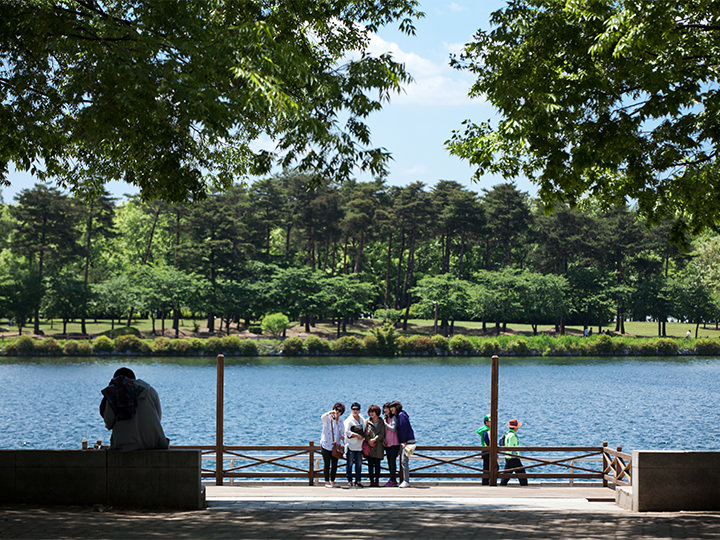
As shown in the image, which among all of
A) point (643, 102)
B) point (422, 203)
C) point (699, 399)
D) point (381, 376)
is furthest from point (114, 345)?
point (643, 102)

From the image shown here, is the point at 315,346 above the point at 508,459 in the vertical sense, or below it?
below

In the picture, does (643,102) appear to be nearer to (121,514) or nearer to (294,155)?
(294,155)

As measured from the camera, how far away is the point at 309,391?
47.8m

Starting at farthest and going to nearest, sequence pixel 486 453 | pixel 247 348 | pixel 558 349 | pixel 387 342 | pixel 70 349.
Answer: pixel 558 349 → pixel 387 342 → pixel 247 348 → pixel 70 349 → pixel 486 453

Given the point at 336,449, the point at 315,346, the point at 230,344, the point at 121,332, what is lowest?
the point at 315,346

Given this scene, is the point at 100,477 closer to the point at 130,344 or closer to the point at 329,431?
the point at 329,431

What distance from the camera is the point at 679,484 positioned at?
10.0 m

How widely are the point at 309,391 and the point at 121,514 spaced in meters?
39.0

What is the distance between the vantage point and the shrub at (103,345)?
69000 mm

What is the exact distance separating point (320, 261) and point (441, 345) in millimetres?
27283

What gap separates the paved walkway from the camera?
8.10 m

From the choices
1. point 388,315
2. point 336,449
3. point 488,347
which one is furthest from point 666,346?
point 336,449

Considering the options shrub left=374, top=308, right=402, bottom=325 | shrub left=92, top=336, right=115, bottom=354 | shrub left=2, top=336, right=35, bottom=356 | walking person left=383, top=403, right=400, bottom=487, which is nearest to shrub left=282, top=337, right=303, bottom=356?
shrub left=374, top=308, right=402, bottom=325

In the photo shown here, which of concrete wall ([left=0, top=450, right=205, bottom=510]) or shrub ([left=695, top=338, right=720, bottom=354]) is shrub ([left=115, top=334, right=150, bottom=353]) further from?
concrete wall ([left=0, top=450, right=205, bottom=510])
